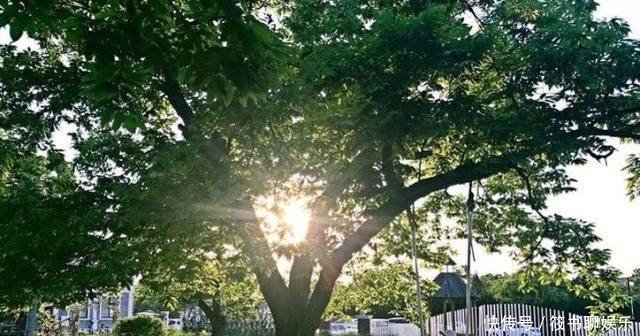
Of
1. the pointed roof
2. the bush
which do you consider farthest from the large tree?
the bush

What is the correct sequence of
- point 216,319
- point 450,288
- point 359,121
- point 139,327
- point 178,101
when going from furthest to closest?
point 216,319, point 139,327, point 450,288, point 178,101, point 359,121

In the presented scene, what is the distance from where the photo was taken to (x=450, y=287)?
62.5 feet

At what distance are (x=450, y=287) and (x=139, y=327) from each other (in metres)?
10.8

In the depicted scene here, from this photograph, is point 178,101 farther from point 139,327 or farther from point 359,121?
point 139,327

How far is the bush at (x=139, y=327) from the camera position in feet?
68.5

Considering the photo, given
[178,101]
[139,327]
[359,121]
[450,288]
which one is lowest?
[139,327]

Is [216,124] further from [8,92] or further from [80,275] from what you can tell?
[8,92]

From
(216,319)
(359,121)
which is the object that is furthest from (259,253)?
(216,319)

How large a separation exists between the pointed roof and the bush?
9.90 meters

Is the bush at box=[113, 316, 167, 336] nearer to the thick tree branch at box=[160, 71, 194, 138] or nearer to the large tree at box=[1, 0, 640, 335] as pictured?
the large tree at box=[1, 0, 640, 335]

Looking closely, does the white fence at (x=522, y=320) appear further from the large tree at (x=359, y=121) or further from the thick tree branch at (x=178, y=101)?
the thick tree branch at (x=178, y=101)

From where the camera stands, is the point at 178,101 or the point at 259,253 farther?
the point at 178,101

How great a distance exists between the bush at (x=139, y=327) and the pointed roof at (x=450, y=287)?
9902mm

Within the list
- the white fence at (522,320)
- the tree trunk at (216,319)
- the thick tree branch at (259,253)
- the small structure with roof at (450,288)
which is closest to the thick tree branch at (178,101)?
the thick tree branch at (259,253)
